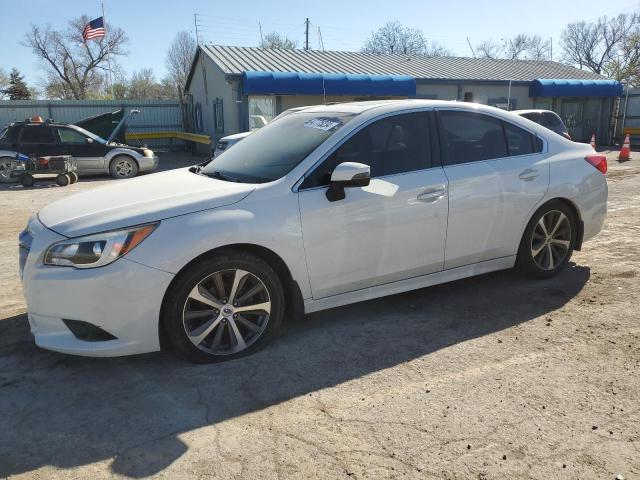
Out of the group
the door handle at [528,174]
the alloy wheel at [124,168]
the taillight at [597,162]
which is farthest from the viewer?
the alloy wheel at [124,168]

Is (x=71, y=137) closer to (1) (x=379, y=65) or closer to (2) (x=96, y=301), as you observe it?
(1) (x=379, y=65)

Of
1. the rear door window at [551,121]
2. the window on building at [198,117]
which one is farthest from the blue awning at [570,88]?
the window on building at [198,117]

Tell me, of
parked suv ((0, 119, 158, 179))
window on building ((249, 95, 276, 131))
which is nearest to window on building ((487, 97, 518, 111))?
window on building ((249, 95, 276, 131))

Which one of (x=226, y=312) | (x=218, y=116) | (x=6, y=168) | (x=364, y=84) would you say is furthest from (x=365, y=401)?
(x=218, y=116)

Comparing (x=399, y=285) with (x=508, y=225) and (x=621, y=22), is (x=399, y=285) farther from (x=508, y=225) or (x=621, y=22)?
(x=621, y=22)

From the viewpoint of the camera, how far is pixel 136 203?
11.6ft

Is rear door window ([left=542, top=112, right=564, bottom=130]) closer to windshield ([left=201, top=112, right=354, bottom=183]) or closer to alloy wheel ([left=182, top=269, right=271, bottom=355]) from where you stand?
windshield ([left=201, top=112, right=354, bottom=183])

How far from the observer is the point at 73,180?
14.6 metres

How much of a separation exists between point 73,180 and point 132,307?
1286 cm

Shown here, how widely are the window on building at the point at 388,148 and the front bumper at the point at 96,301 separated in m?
1.42

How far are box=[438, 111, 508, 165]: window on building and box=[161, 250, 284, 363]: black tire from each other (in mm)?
1773

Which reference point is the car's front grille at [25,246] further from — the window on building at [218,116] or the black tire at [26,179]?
the window on building at [218,116]

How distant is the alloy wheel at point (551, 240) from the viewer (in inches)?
191

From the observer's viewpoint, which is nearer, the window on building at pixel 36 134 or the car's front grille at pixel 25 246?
the car's front grille at pixel 25 246
